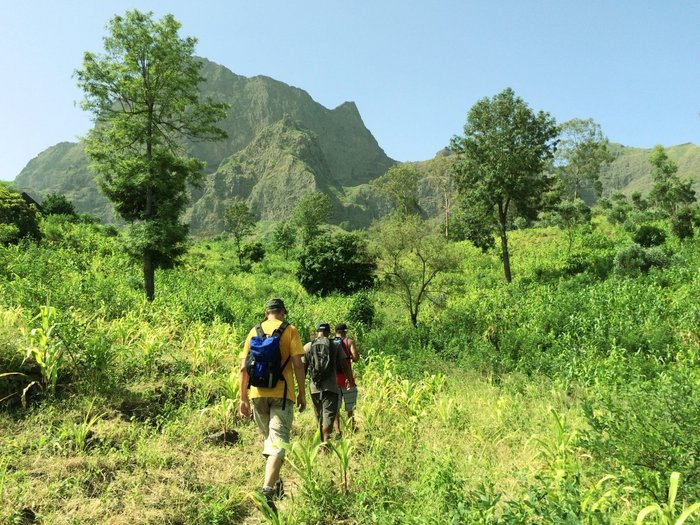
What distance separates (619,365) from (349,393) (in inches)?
252

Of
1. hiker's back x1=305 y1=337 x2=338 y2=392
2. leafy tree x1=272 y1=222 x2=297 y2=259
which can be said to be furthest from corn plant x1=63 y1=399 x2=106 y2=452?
leafy tree x1=272 y1=222 x2=297 y2=259

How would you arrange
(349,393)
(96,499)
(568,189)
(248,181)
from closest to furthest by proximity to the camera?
1. (96,499)
2. (349,393)
3. (568,189)
4. (248,181)

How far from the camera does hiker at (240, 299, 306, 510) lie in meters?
4.36

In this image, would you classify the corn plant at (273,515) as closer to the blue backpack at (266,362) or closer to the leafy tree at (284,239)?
the blue backpack at (266,362)

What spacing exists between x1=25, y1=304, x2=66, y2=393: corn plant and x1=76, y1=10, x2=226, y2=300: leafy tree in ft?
23.6

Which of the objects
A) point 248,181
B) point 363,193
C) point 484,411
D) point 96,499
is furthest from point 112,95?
point 363,193

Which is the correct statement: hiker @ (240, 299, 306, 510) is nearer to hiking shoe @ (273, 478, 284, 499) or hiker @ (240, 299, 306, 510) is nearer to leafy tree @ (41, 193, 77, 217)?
hiking shoe @ (273, 478, 284, 499)

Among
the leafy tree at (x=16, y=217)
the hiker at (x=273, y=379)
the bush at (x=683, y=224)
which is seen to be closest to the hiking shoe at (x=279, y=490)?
the hiker at (x=273, y=379)

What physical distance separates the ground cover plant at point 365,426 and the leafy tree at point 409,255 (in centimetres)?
398

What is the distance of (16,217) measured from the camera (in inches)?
688

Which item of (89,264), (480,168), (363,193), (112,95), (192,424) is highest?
(363,193)

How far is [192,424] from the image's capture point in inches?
220

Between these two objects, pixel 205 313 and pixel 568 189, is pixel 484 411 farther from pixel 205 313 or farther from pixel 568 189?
pixel 568 189

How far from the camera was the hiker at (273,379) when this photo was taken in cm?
436
